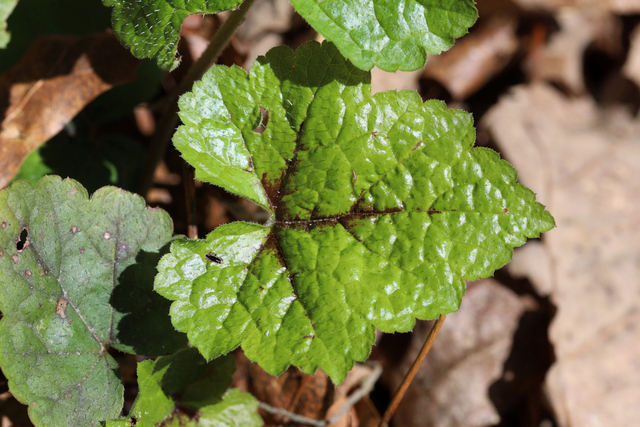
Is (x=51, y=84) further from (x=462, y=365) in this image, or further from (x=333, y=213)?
(x=462, y=365)

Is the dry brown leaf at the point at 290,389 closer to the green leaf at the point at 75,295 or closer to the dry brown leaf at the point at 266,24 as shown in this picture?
the green leaf at the point at 75,295

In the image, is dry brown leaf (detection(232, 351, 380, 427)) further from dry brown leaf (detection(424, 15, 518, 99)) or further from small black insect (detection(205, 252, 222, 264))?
dry brown leaf (detection(424, 15, 518, 99))

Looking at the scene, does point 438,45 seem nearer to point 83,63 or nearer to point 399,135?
point 399,135

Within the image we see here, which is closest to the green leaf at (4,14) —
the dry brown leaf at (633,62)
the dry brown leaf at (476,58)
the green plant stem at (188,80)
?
the green plant stem at (188,80)

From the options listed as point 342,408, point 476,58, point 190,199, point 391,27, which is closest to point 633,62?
point 476,58

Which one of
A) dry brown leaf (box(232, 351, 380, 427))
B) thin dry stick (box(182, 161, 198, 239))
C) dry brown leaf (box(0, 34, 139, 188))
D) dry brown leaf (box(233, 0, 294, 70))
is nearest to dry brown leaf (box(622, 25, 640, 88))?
dry brown leaf (box(233, 0, 294, 70))

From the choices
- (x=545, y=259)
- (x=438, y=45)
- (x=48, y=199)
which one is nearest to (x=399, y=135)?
(x=438, y=45)
